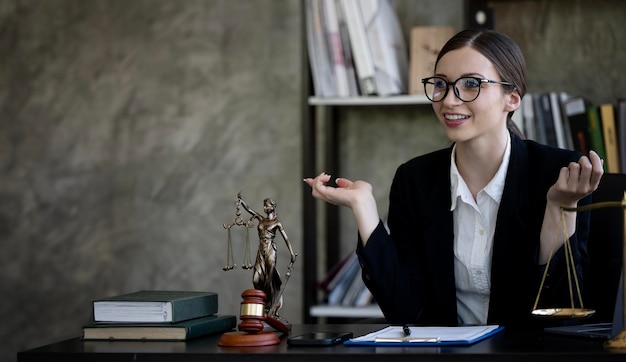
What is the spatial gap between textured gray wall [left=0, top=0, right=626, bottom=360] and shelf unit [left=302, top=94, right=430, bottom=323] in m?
0.06

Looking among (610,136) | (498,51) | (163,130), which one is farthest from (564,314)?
(163,130)

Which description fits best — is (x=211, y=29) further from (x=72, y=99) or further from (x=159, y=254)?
(x=159, y=254)

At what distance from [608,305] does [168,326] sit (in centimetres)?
95

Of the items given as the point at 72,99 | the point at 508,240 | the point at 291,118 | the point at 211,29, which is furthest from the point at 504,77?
the point at 72,99

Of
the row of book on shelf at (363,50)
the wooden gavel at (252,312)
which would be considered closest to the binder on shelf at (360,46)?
the row of book on shelf at (363,50)

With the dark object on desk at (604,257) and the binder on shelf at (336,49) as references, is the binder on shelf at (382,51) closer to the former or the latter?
the binder on shelf at (336,49)

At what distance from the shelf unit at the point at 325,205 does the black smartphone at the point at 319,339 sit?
4.64ft

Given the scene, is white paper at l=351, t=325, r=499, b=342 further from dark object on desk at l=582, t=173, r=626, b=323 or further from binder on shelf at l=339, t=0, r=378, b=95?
binder on shelf at l=339, t=0, r=378, b=95

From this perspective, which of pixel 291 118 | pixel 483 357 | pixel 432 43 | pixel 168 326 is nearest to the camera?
pixel 483 357

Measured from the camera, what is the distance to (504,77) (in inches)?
80.2

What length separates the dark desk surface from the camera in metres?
1.33

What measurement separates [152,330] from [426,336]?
1.55 ft

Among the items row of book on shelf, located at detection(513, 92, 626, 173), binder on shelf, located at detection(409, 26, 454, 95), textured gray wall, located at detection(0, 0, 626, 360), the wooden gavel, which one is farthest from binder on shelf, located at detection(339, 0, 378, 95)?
the wooden gavel

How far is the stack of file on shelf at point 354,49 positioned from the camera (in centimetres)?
294
